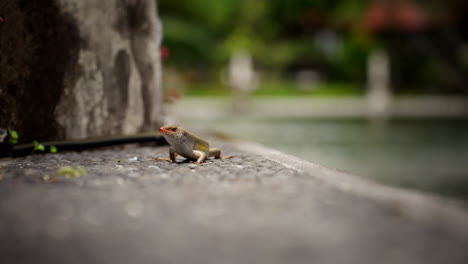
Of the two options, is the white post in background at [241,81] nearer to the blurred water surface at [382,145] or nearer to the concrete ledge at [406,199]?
the blurred water surface at [382,145]

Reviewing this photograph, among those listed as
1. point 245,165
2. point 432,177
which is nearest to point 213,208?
point 245,165

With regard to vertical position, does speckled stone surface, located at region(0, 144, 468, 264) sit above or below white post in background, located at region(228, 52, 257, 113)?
below

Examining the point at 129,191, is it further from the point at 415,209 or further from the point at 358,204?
the point at 415,209

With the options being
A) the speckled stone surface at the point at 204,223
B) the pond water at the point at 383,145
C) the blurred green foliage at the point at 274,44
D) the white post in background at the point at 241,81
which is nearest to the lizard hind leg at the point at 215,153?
the speckled stone surface at the point at 204,223

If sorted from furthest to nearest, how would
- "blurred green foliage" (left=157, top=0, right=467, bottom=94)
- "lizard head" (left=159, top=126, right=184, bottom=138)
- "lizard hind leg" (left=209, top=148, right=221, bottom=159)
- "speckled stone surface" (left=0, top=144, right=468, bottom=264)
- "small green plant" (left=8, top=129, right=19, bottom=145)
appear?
1. "blurred green foliage" (left=157, top=0, right=467, bottom=94)
2. "small green plant" (left=8, top=129, right=19, bottom=145)
3. "lizard hind leg" (left=209, top=148, right=221, bottom=159)
4. "lizard head" (left=159, top=126, right=184, bottom=138)
5. "speckled stone surface" (left=0, top=144, right=468, bottom=264)

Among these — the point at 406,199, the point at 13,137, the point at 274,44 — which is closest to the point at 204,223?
the point at 406,199

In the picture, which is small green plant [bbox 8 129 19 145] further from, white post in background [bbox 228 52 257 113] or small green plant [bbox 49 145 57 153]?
white post in background [bbox 228 52 257 113]

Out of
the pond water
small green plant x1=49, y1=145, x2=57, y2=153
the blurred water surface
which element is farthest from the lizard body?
the pond water
